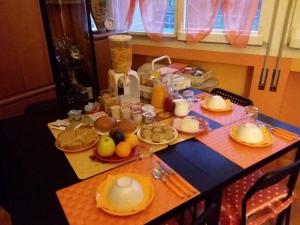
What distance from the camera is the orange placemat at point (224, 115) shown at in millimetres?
1358

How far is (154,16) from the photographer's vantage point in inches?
92.2

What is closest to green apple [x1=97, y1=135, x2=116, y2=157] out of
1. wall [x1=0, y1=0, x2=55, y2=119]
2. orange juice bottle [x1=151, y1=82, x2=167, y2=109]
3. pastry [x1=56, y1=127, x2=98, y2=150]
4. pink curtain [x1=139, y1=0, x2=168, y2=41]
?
pastry [x1=56, y1=127, x2=98, y2=150]

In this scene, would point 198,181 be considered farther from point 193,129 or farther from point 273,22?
point 273,22

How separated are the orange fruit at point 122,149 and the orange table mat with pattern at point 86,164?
0.12 ft

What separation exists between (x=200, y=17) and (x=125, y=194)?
1.77 metres

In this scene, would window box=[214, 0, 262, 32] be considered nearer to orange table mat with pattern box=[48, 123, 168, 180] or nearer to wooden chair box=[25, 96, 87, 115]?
wooden chair box=[25, 96, 87, 115]

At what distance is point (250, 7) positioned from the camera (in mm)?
1912

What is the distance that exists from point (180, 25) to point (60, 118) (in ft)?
4.77

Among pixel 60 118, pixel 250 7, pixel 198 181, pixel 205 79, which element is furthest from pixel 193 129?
pixel 250 7

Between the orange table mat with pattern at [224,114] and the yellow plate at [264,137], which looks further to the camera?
the orange table mat with pattern at [224,114]

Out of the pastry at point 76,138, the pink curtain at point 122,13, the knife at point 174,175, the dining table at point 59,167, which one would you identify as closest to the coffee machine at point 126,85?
the pastry at point 76,138

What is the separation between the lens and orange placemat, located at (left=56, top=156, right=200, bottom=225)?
2.52 ft

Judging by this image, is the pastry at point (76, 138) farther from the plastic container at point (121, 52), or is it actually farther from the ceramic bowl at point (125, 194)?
the plastic container at point (121, 52)

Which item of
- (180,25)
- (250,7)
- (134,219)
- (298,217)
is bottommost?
(298,217)
